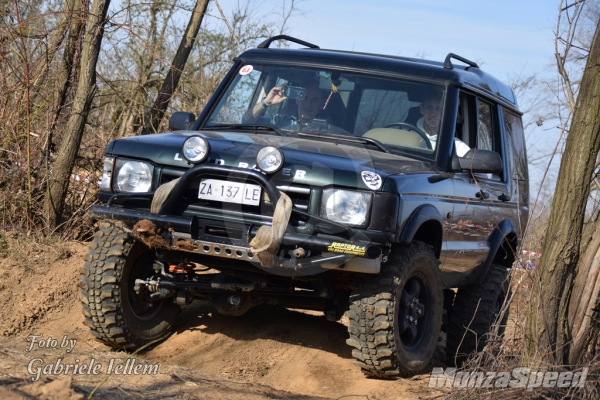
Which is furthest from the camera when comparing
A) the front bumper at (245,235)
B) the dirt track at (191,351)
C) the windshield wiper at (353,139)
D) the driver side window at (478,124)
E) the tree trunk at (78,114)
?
the tree trunk at (78,114)

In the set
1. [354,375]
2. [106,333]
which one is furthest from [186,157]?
[354,375]

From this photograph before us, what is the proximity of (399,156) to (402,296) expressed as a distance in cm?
90

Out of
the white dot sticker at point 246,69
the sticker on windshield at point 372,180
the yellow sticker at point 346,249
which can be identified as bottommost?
the yellow sticker at point 346,249

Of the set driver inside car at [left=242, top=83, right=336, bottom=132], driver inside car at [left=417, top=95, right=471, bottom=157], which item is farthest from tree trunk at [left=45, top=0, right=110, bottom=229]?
driver inside car at [left=417, top=95, right=471, bottom=157]

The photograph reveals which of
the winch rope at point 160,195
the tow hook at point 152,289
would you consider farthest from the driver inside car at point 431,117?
the tow hook at point 152,289

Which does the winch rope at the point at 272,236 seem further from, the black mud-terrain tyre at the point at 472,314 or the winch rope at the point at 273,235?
the black mud-terrain tyre at the point at 472,314

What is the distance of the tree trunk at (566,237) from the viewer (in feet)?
14.0

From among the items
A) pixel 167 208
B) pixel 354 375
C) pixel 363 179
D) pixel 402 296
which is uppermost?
pixel 363 179

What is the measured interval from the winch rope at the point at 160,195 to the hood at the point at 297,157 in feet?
0.56

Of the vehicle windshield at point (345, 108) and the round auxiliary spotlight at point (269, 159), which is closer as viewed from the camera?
the round auxiliary spotlight at point (269, 159)

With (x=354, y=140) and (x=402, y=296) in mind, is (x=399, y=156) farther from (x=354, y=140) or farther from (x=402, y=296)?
(x=402, y=296)

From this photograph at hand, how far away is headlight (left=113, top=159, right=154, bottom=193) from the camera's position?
441cm

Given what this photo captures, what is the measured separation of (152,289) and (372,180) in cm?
164

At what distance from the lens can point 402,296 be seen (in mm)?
4613
